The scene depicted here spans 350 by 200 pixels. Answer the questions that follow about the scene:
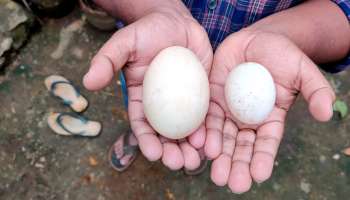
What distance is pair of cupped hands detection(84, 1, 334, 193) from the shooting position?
114 cm

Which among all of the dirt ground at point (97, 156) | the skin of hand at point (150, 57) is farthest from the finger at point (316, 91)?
the dirt ground at point (97, 156)

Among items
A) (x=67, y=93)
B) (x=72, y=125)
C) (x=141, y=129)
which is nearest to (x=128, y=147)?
(x=72, y=125)

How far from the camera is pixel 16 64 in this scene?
2.18 metres

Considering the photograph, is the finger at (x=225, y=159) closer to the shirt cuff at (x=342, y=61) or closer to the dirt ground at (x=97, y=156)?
the shirt cuff at (x=342, y=61)

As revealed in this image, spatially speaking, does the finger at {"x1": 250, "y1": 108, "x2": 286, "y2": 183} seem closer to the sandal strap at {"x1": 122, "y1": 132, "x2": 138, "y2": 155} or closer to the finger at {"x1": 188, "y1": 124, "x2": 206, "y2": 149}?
the finger at {"x1": 188, "y1": 124, "x2": 206, "y2": 149}

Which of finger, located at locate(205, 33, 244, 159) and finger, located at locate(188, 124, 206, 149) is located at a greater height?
finger, located at locate(205, 33, 244, 159)

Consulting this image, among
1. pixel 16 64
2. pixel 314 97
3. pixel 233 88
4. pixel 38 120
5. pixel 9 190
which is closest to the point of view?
pixel 314 97

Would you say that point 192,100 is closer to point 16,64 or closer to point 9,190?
point 9,190

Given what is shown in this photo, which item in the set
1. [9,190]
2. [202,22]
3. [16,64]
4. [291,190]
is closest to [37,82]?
[16,64]

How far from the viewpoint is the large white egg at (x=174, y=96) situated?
1.19 m

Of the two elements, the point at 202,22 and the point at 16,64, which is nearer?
the point at 202,22

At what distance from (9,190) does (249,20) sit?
1.29 meters

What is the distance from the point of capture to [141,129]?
1.24 meters

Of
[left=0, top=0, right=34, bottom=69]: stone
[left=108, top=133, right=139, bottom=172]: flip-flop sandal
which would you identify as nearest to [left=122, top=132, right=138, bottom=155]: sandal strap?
[left=108, top=133, right=139, bottom=172]: flip-flop sandal
